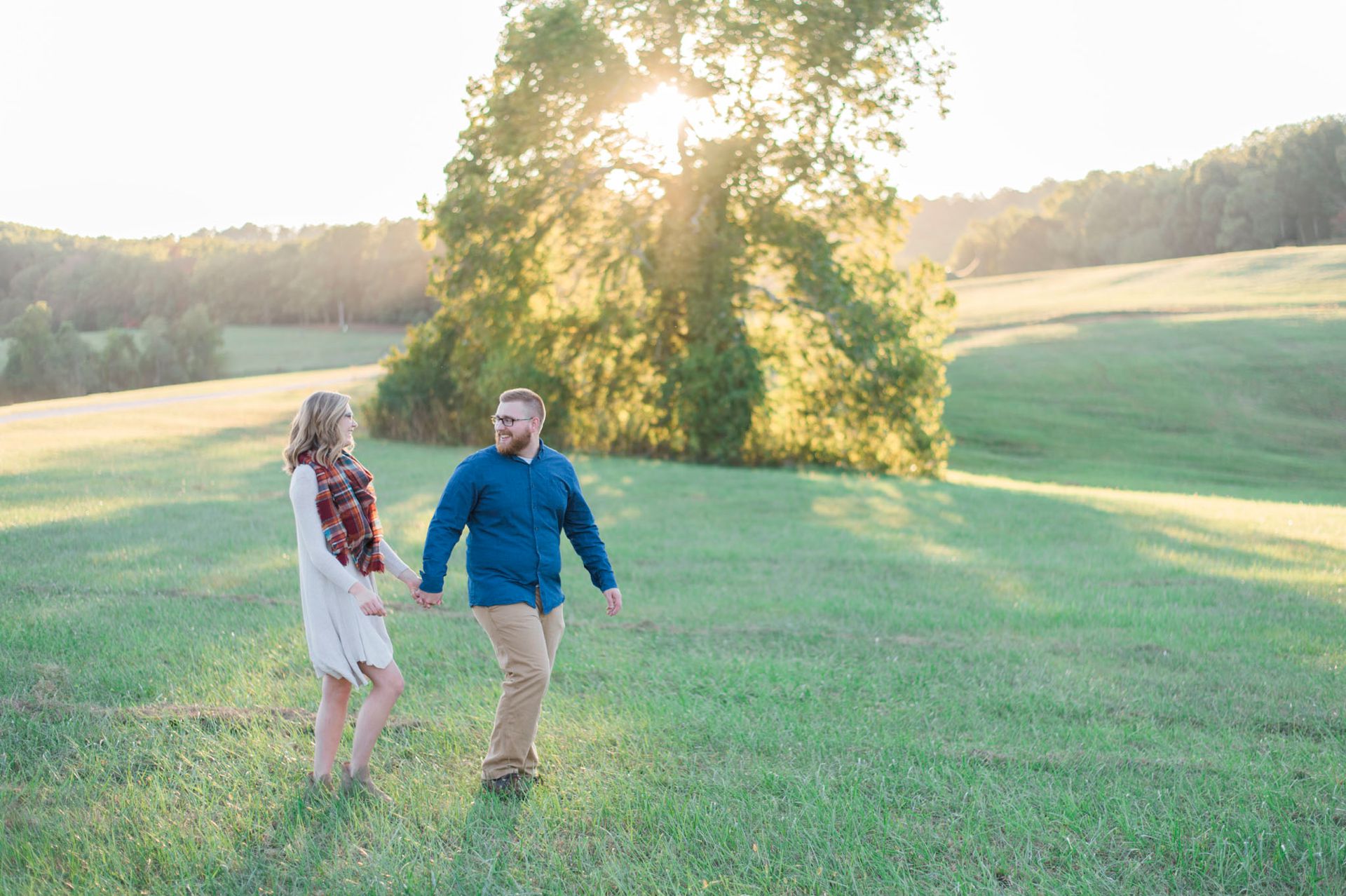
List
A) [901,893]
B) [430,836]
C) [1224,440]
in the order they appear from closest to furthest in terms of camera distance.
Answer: [901,893]
[430,836]
[1224,440]

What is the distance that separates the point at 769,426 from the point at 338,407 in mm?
21179

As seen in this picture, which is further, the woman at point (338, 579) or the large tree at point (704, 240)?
the large tree at point (704, 240)

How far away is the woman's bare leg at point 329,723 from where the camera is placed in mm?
4848

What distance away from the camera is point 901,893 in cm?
397

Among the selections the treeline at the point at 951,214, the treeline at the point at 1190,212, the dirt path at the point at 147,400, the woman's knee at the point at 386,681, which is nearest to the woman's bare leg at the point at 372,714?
the woman's knee at the point at 386,681

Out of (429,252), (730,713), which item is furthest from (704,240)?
(429,252)

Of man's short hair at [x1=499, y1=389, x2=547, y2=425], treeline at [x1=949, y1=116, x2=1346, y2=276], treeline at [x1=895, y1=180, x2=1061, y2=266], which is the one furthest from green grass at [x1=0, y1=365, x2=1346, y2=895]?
treeline at [x1=895, y1=180, x2=1061, y2=266]

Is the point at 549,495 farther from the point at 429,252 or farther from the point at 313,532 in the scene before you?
the point at 429,252

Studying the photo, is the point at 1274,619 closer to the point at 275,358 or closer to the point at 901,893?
the point at 901,893

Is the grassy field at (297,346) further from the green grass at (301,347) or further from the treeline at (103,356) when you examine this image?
the treeline at (103,356)

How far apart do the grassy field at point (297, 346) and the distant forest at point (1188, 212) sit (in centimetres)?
4247

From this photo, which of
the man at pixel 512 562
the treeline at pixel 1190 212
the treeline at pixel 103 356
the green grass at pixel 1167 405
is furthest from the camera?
the treeline at pixel 1190 212

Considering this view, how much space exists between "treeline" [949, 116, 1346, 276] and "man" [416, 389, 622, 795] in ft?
326

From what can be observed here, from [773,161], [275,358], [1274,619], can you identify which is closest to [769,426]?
[773,161]
